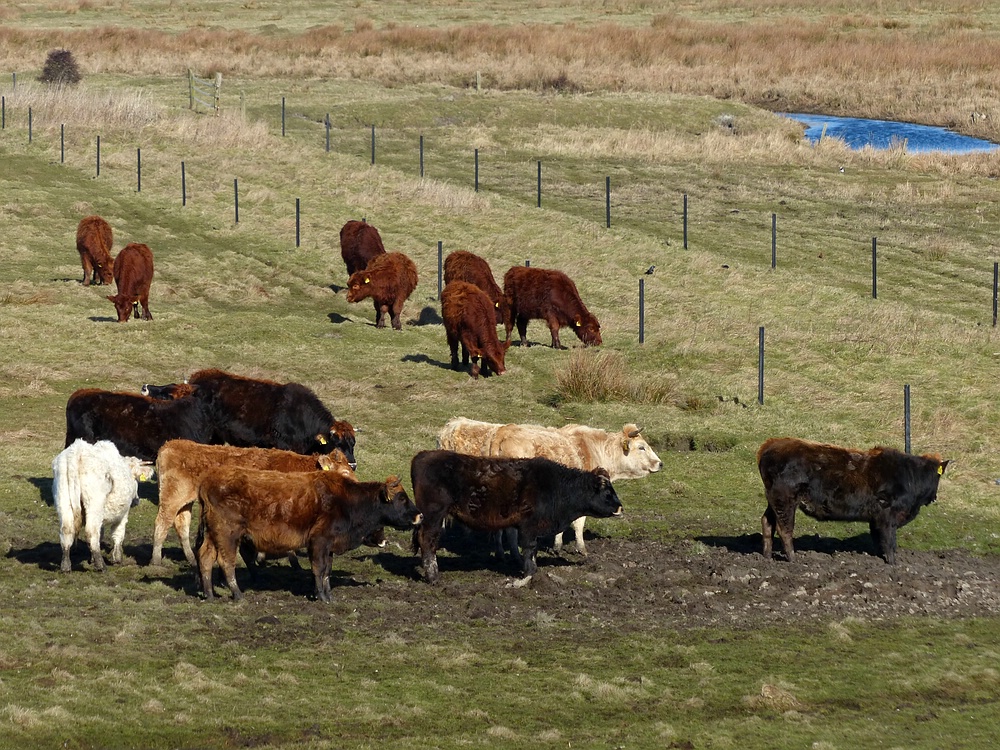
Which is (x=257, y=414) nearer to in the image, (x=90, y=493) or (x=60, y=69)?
(x=90, y=493)

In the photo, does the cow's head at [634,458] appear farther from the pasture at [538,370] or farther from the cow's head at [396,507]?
the cow's head at [396,507]

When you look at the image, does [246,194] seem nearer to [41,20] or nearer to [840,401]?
[840,401]

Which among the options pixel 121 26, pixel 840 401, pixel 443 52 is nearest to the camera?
pixel 840 401

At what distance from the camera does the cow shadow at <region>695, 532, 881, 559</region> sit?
17.3 meters

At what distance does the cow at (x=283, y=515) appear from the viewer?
47.3ft

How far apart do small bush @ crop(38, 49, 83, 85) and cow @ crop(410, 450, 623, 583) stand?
46.6m

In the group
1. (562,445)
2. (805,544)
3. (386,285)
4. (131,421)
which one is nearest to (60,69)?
(386,285)

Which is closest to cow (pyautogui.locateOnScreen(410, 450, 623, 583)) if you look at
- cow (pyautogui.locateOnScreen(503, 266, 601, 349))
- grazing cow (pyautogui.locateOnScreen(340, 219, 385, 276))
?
cow (pyautogui.locateOnScreen(503, 266, 601, 349))

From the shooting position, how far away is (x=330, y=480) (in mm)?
14992

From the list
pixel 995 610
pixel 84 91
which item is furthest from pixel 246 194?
pixel 995 610

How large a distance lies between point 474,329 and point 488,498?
1004cm

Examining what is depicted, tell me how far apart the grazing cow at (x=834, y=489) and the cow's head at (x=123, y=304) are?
1575cm

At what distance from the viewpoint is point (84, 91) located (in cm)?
5078

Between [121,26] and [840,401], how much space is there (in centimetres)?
6298
